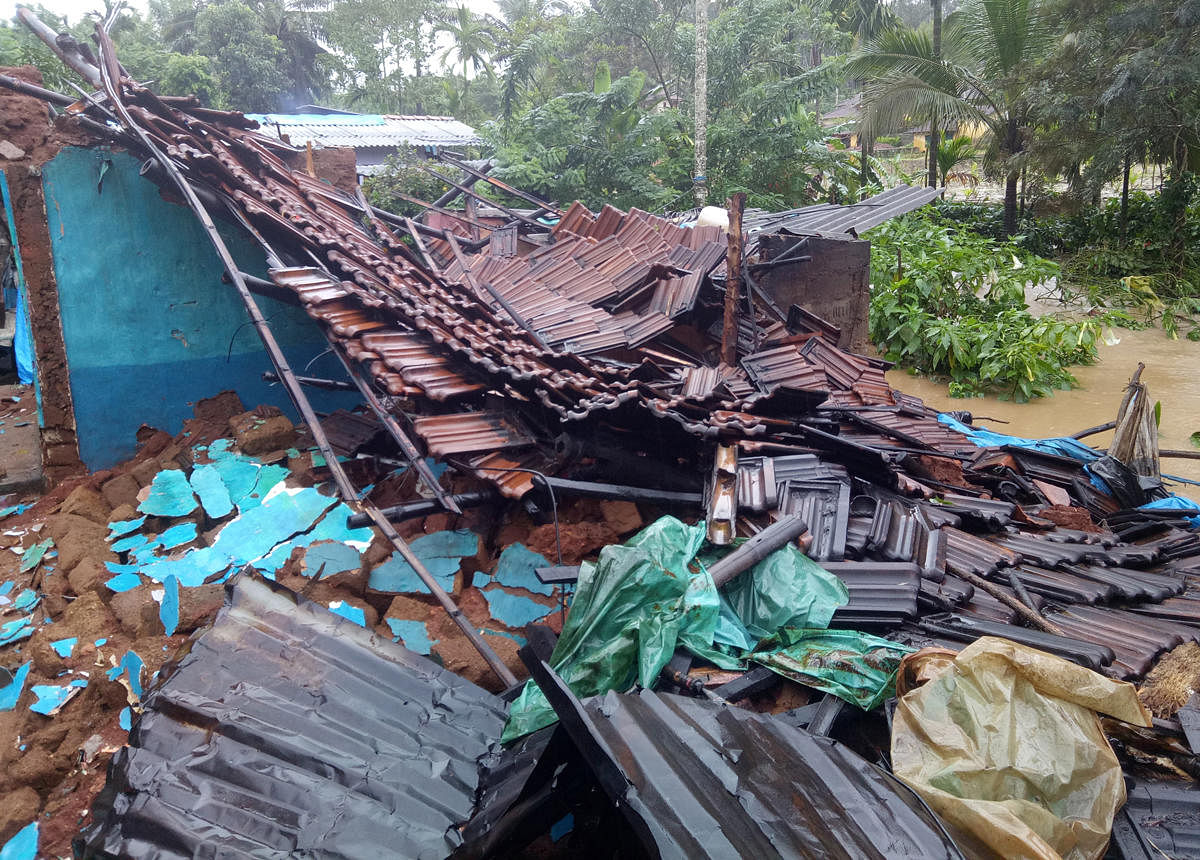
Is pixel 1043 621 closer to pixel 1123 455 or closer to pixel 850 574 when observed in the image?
pixel 850 574

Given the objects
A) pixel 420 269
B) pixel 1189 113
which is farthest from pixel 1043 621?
pixel 1189 113

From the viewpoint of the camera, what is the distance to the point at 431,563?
466cm

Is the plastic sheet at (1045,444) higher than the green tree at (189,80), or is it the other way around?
the green tree at (189,80)

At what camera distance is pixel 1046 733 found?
2.53 meters

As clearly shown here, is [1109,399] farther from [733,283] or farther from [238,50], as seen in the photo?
[238,50]

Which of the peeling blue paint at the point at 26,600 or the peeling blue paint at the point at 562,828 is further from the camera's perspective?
the peeling blue paint at the point at 26,600

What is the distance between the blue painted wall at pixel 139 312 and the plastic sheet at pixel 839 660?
516 cm

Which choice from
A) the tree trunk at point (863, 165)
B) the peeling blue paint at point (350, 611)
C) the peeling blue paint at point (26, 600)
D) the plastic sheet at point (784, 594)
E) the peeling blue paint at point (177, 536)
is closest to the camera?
the plastic sheet at point (784, 594)

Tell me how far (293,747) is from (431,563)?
6.85 ft

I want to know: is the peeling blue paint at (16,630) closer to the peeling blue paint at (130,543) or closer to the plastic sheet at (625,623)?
the peeling blue paint at (130,543)

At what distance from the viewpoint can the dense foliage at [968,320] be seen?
11250 mm

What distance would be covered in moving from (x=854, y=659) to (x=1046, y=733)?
2.67ft

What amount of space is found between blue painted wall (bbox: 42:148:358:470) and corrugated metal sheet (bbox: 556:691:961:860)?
548cm

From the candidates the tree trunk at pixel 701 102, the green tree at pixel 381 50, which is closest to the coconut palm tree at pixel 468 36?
the green tree at pixel 381 50
